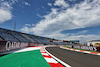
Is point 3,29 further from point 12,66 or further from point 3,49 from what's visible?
point 12,66

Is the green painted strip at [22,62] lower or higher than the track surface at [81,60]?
higher

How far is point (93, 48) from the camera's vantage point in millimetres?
10867

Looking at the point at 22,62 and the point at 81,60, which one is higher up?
the point at 22,62

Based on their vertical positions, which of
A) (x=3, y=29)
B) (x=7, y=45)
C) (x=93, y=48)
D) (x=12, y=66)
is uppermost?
(x=3, y=29)

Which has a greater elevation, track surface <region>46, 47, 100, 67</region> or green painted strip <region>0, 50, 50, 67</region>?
green painted strip <region>0, 50, 50, 67</region>

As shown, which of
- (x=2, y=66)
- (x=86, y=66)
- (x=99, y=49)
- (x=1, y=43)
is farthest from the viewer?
(x=99, y=49)

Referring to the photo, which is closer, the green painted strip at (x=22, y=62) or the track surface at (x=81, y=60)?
the green painted strip at (x=22, y=62)

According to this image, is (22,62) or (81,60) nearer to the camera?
(22,62)

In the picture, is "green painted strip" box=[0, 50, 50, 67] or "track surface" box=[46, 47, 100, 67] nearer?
"green painted strip" box=[0, 50, 50, 67]

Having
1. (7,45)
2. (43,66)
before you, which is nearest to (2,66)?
(43,66)

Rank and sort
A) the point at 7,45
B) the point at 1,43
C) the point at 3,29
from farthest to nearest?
the point at 3,29, the point at 7,45, the point at 1,43

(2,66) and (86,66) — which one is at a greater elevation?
(2,66)

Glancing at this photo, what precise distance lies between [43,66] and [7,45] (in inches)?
233

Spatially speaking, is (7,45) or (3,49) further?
(7,45)
